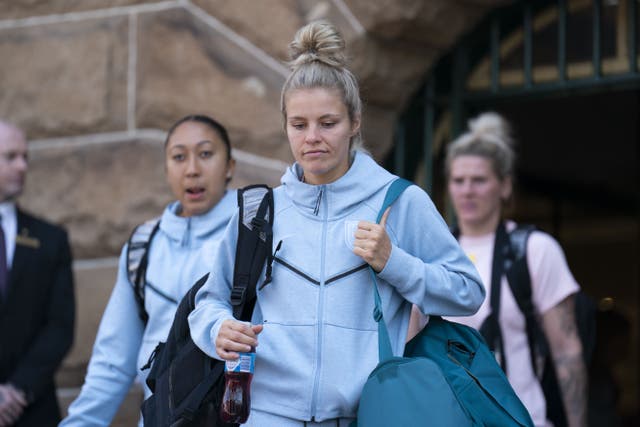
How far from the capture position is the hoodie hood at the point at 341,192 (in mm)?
3014

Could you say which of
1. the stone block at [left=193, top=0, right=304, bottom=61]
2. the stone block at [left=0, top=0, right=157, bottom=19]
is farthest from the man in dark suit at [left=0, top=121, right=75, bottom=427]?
the stone block at [left=193, top=0, right=304, bottom=61]

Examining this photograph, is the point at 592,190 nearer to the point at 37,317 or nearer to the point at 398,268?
the point at 37,317

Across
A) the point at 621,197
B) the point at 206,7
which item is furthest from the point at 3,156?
the point at 621,197

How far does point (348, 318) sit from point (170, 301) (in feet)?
3.15

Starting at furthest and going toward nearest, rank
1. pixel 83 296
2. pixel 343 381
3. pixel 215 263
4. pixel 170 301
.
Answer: pixel 83 296 → pixel 170 301 → pixel 215 263 → pixel 343 381

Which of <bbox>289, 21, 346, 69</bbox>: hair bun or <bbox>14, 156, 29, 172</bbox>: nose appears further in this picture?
<bbox>14, 156, 29, 172</bbox>: nose

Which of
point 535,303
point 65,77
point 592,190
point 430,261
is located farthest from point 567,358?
point 592,190

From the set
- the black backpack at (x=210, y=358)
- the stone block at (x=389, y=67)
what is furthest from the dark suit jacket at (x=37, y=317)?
the black backpack at (x=210, y=358)

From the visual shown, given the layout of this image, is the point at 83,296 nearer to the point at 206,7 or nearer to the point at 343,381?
the point at 206,7

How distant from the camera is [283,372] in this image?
2.88m

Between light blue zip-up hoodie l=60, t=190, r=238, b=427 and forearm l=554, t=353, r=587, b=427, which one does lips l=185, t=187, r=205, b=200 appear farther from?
forearm l=554, t=353, r=587, b=427

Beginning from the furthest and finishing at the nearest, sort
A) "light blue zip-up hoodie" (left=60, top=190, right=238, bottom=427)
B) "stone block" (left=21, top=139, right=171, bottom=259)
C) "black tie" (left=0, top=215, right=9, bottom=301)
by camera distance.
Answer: "stone block" (left=21, top=139, right=171, bottom=259), "black tie" (left=0, top=215, right=9, bottom=301), "light blue zip-up hoodie" (left=60, top=190, right=238, bottom=427)

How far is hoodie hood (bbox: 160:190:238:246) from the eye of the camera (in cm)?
380

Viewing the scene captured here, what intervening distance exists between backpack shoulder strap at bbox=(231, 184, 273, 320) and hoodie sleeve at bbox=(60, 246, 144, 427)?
929 mm
